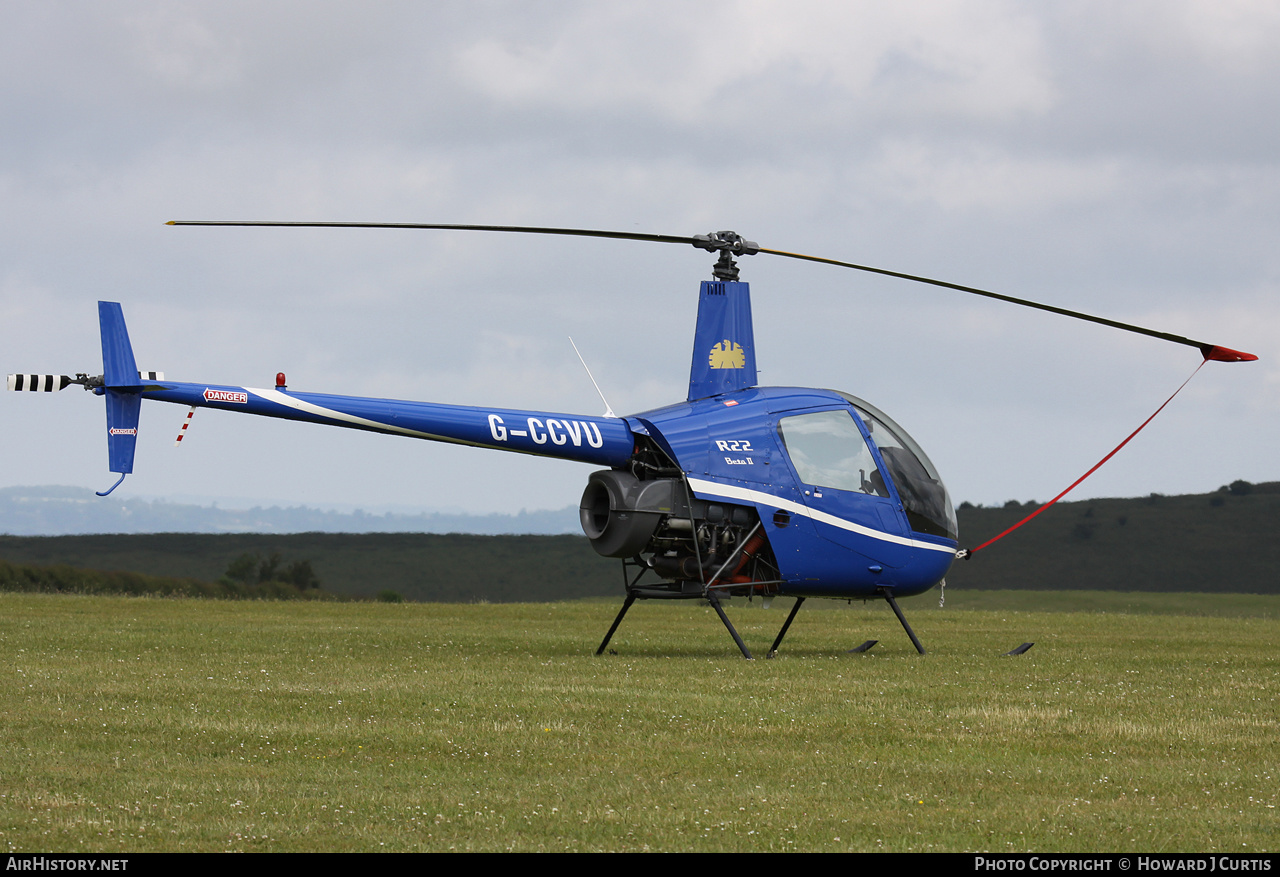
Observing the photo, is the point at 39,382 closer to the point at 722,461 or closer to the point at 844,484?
the point at 722,461

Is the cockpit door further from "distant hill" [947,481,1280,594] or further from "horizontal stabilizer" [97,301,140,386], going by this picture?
"distant hill" [947,481,1280,594]

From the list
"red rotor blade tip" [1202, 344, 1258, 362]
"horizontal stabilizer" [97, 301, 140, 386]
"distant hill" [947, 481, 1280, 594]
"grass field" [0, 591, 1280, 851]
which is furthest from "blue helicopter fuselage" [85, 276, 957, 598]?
"distant hill" [947, 481, 1280, 594]

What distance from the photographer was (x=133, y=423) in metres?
15.4

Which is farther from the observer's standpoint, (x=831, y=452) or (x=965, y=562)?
(x=965, y=562)

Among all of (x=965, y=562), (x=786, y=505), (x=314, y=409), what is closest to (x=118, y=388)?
(x=314, y=409)

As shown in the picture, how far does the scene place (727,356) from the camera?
17.2 metres

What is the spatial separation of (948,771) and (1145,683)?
6567 millimetres

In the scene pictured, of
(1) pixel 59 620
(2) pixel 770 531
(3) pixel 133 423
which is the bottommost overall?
(1) pixel 59 620

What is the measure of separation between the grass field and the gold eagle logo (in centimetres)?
373

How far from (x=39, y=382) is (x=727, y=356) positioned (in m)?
8.11

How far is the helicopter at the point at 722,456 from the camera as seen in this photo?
15.3m
